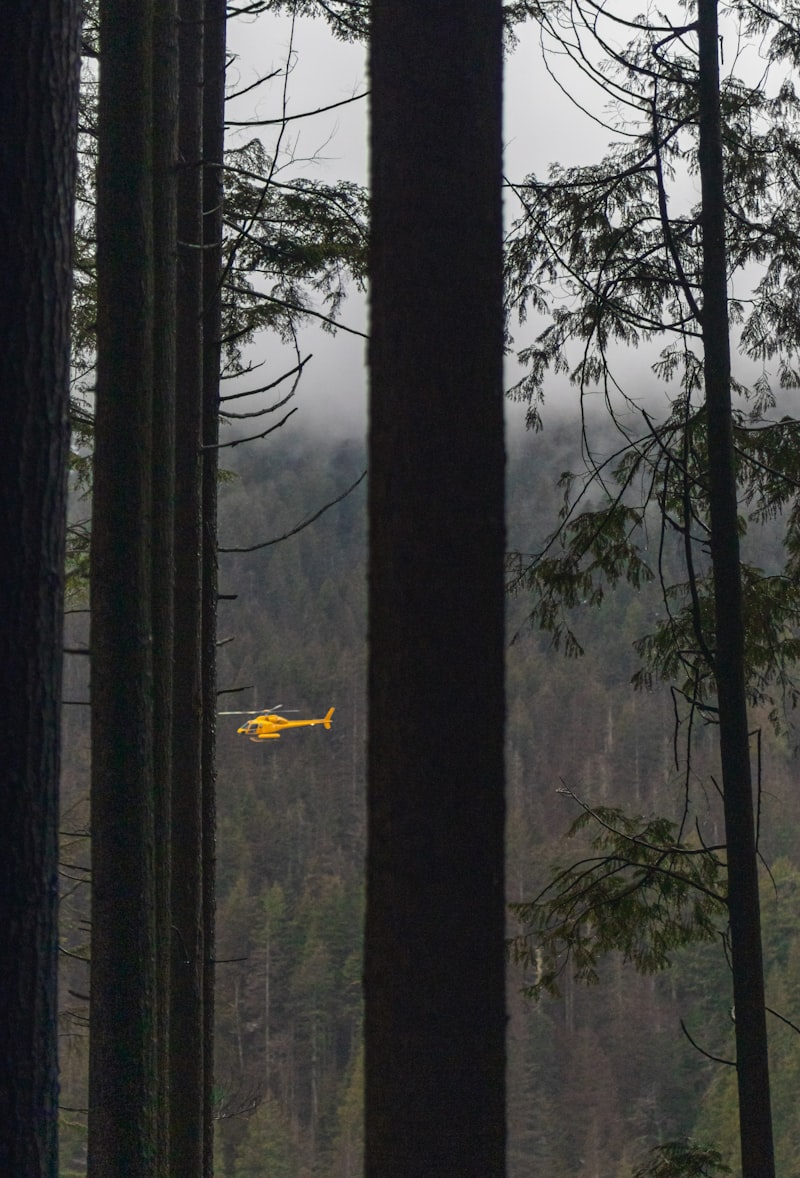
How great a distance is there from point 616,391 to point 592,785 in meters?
81.6

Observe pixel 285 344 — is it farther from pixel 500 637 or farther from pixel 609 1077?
pixel 609 1077

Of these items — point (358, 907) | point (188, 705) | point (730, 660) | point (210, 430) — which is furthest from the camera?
point (358, 907)

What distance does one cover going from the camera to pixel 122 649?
3689 millimetres

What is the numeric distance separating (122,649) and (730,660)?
93.9 inches

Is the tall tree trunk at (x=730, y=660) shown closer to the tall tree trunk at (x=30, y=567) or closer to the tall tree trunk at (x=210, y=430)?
the tall tree trunk at (x=210, y=430)

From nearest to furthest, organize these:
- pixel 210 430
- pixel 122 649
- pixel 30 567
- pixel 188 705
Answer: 1. pixel 30 567
2. pixel 122 649
3. pixel 188 705
4. pixel 210 430

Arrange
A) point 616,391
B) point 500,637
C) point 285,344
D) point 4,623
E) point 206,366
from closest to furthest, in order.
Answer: point 500,637, point 4,623, point 616,391, point 206,366, point 285,344

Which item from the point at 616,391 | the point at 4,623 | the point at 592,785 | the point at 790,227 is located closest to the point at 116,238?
the point at 4,623

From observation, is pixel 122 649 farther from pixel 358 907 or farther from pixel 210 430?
pixel 358 907

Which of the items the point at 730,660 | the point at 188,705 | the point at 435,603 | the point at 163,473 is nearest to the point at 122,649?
the point at 163,473

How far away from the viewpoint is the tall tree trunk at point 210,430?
5250mm

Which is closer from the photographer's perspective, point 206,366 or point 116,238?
point 116,238

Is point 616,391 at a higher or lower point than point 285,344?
lower

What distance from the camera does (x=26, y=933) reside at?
7.52ft
